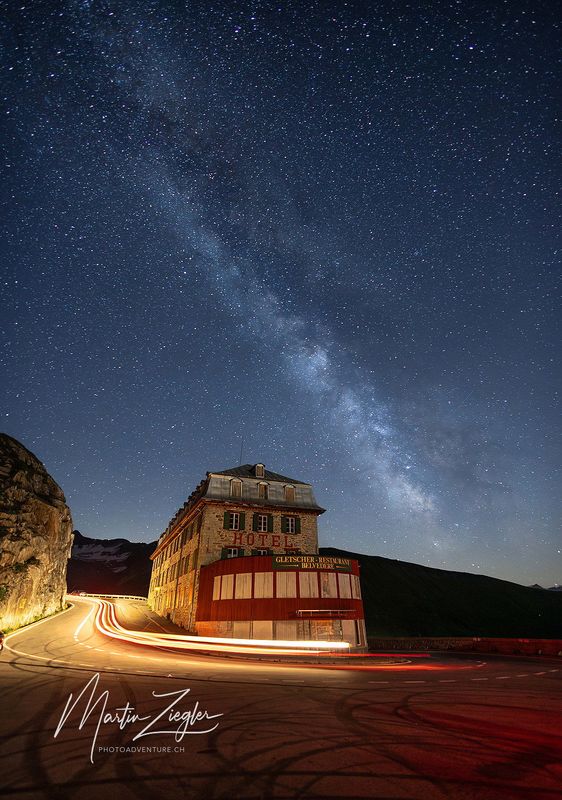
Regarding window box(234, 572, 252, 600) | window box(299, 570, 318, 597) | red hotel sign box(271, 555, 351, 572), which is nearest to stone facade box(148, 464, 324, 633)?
window box(234, 572, 252, 600)

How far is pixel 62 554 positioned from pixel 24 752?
154 ft

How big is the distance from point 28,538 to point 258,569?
63.0ft

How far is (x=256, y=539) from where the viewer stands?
1328 inches

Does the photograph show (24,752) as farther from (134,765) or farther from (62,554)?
(62,554)

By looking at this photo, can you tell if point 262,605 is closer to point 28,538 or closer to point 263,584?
point 263,584

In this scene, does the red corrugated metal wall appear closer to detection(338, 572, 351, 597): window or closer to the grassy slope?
detection(338, 572, 351, 597): window

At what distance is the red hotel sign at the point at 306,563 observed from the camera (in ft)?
87.9

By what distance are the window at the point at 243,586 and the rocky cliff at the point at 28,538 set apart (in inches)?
587

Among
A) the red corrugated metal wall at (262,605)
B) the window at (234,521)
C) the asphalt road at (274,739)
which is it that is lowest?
the asphalt road at (274,739)

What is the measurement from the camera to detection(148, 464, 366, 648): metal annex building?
85.1ft

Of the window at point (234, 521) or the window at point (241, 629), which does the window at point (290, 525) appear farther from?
the window at point (241, 629)

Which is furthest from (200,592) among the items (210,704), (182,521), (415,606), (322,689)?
(415,606)
